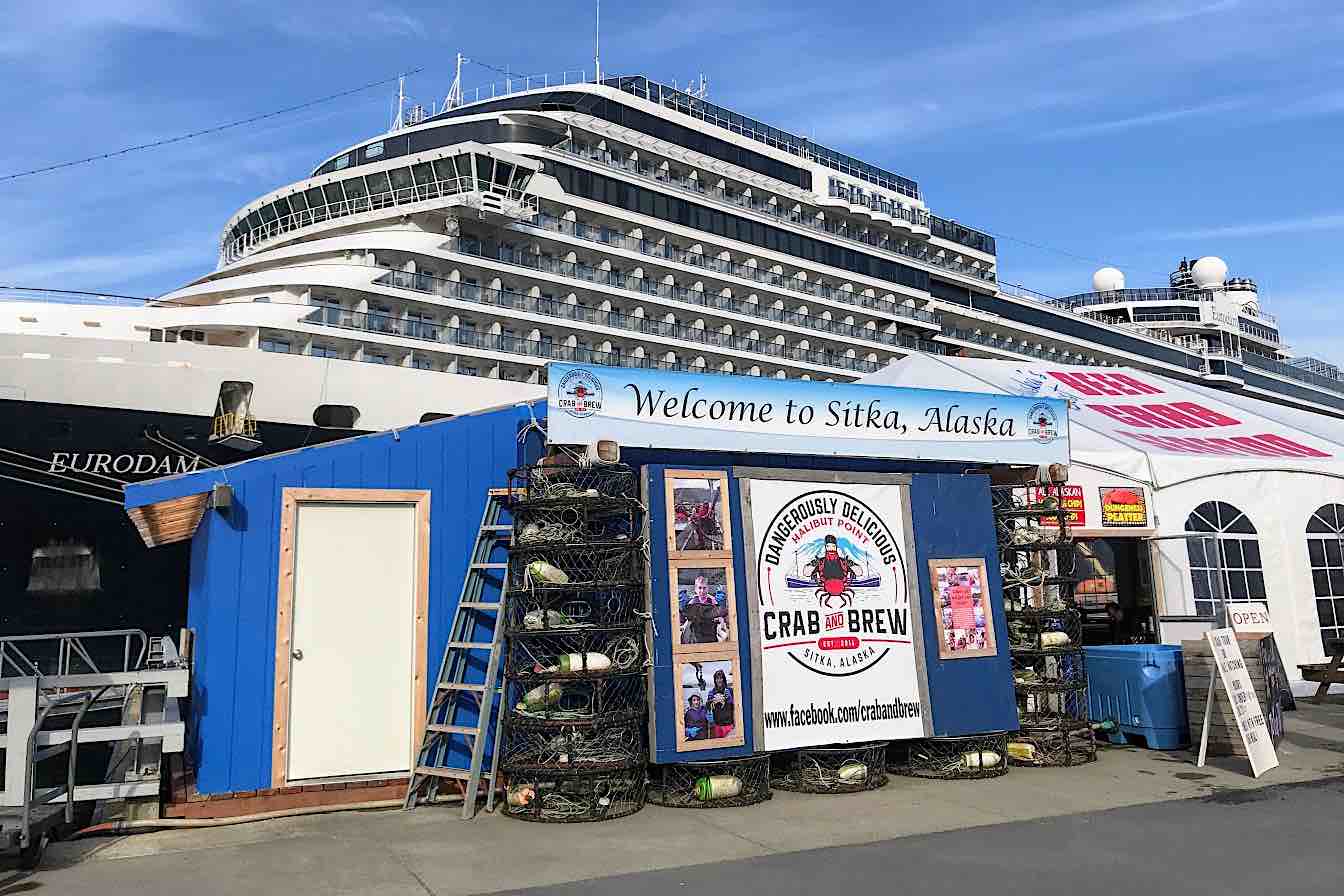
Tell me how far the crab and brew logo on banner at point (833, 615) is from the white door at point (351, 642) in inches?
113

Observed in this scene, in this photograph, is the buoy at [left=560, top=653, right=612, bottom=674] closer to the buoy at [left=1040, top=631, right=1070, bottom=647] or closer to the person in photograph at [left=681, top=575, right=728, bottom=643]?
the person in photograph at [left=681, top=575, right=728, bottom=643]

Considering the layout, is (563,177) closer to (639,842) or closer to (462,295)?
(462,295)

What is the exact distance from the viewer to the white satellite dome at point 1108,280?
70.4 metres

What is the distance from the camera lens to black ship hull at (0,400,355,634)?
15.2 metres

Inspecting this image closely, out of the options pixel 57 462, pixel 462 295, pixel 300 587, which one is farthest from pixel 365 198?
pixel 300 587

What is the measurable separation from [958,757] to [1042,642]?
1.47 metres

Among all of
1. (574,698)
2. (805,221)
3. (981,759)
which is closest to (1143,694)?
(981,759)

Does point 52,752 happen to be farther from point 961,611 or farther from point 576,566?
point 961,611

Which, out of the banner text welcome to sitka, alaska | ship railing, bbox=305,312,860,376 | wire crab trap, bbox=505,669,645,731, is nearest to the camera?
wire crab trap, bbox=505,669,645,731

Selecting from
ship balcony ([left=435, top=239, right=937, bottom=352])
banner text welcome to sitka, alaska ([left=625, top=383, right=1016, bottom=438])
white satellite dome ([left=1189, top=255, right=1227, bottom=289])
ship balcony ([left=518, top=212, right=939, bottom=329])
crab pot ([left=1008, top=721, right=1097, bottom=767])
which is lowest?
crab pot ([left=1008, top=721, right=1097, bottom=767])

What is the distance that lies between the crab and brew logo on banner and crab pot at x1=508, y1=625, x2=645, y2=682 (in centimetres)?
115

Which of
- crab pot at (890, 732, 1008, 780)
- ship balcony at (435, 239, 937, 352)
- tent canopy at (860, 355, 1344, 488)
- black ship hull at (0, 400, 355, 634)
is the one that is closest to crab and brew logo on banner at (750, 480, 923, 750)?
crab pot at (890, 732, 1008, 780)

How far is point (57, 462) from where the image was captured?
1562cm

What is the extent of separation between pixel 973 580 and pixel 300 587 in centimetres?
567
